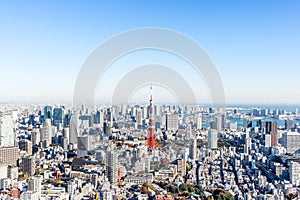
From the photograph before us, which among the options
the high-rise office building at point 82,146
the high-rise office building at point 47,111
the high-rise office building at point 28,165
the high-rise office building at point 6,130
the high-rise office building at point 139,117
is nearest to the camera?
the high-rise office building at point 28,165

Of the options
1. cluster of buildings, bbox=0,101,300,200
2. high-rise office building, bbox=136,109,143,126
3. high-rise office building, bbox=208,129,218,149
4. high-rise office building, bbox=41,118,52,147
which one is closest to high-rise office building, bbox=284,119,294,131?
cluster of buildings, bbox=0,101,300,200

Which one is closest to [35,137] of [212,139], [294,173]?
[212,139]

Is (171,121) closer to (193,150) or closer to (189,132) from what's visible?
(189,132)

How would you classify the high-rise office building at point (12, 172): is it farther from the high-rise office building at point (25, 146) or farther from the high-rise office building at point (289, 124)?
the high-rise office building at point (289, 124)

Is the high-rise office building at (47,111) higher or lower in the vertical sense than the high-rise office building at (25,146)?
higher

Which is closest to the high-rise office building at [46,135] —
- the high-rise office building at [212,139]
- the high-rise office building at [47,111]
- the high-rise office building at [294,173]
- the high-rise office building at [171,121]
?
the high-rise office building at [47,111]

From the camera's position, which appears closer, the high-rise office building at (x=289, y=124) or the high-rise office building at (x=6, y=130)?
the high-rise office building at (x=6, y=130)
